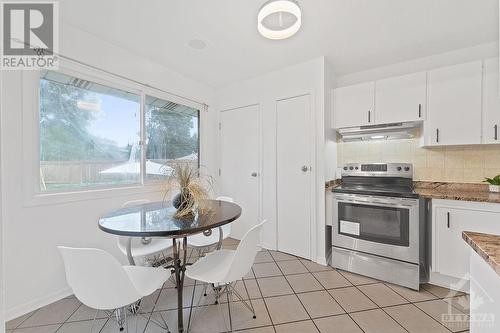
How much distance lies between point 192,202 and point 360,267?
1930 mm

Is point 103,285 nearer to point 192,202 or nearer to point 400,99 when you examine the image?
point 192,202

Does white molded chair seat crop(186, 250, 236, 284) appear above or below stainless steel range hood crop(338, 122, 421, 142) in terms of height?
below

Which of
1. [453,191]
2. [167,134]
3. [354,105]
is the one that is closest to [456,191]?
[453,191]

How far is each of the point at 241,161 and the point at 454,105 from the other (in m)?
2.54

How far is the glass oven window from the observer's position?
222cm

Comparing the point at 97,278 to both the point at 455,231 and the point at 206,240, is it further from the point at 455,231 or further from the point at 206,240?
the point at 455,231

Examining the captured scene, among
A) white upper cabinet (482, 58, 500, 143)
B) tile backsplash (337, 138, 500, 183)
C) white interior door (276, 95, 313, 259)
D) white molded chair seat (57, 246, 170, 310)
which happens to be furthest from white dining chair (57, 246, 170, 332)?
white upper cabinet (482, 58, 500, 143)

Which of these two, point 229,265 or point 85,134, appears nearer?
point 229,265

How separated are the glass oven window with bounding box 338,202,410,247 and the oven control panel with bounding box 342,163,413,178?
60 centimetres

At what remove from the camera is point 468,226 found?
2002 millimetres

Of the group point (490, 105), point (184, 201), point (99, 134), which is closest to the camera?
point (184, 201)

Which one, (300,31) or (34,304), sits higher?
(300,31)

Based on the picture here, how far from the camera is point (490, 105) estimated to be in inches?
84.6

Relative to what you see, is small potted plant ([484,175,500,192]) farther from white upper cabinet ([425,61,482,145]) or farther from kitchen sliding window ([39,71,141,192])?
kitchen sliding window ([39,71,141,192])
